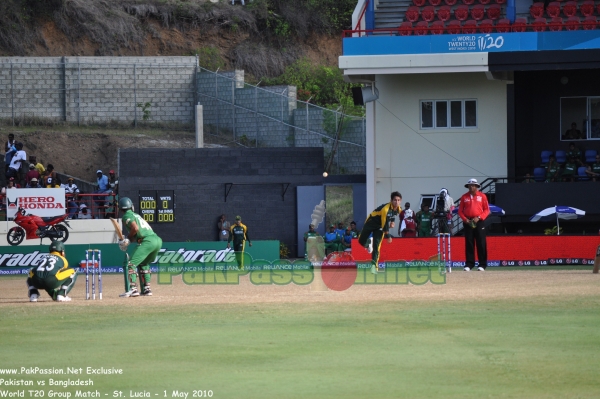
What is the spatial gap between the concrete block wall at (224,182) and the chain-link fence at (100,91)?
12.5 metres

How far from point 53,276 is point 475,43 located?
21811 millimetres

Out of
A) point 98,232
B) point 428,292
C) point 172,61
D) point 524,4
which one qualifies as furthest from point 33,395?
point 172,61

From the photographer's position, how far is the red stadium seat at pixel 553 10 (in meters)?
37.5

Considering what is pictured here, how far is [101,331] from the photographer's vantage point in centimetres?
1407

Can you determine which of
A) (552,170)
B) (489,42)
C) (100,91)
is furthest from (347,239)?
(100,91)

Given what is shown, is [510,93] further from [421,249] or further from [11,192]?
[11,192]

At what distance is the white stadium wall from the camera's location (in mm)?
37750

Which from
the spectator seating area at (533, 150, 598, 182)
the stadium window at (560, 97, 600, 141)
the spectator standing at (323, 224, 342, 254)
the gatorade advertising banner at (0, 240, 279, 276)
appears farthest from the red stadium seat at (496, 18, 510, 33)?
the gatorade advertising banner at (0, 240, 279, 276)

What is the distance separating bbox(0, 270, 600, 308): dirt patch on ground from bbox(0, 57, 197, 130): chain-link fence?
93.7ft

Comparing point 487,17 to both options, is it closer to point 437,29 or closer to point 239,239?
point 437,29

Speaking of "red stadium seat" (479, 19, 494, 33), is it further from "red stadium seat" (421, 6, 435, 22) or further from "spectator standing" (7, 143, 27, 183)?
"spectator standing" (7, 143, 27, 183)

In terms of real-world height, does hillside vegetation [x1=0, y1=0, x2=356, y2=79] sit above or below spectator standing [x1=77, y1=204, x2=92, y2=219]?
above

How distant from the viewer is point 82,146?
4841 centimetres

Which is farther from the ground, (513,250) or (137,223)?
(137,223)
